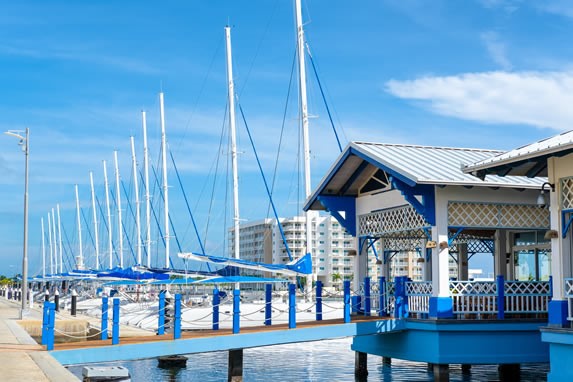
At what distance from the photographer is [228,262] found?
30688 mm

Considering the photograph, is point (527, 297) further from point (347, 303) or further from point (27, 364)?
point (27, 364)

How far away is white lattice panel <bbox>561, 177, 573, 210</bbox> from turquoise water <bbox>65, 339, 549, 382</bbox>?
8.33 m

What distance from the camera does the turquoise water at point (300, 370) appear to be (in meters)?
24.7

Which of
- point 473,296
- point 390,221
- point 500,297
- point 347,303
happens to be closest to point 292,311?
point 347,303

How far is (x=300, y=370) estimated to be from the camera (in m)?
26.6

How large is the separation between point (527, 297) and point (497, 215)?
7.57 ft

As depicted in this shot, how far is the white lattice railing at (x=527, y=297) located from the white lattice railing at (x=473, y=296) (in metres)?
0.40

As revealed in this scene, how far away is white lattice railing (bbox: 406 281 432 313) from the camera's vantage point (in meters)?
21.0

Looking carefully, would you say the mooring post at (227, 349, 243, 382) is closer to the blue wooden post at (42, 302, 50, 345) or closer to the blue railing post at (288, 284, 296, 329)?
the blue railing post at (288, 284, 296, 329)

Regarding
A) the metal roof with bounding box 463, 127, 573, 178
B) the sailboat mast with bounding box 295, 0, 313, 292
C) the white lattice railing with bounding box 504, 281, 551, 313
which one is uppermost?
the sailboat mast with bounding box 295, 0, 313, 292

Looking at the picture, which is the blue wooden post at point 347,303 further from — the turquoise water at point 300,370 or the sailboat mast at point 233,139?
the sailboat mast at point 233,139

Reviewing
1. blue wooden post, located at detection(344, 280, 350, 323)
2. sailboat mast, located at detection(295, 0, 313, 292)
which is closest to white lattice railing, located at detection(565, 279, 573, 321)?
blue wooden post, located at detection(344, 280, 350, 323)

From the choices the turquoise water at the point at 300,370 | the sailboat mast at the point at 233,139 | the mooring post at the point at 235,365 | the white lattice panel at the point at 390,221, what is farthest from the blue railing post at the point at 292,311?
the sailboat mast at the point at 233,139

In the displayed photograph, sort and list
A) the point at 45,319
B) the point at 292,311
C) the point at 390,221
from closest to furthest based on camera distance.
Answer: the point at 45,319 → the point at 292,311 → the point at 390,221
